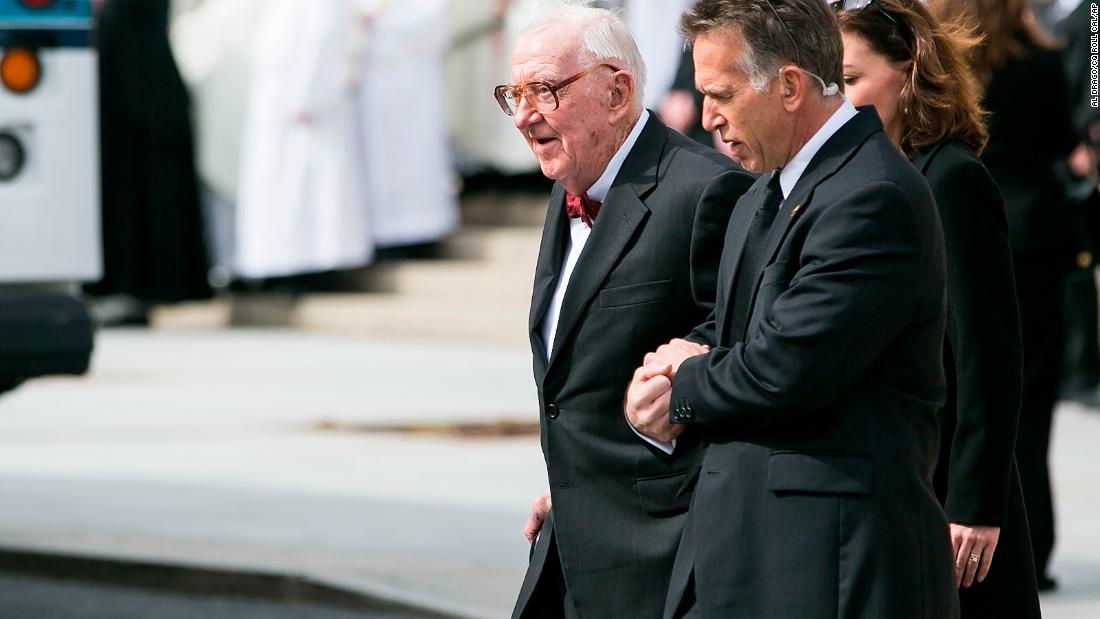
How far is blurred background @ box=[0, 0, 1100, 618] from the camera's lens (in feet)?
21.4

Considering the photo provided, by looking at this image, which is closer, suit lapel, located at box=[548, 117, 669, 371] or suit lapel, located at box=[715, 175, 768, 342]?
suit lapel, located at box=[715, 175, 768, 342]

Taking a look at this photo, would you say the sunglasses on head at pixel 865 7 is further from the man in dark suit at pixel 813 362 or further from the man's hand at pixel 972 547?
the man's hand at pixel 972 547

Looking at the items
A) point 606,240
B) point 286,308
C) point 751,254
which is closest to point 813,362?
point 751,254

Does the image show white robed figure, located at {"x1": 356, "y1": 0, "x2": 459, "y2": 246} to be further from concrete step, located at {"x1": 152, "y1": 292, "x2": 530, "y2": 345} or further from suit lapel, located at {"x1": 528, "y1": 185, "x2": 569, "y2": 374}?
suit lapel, located at {"x1": 528, "y1": 185, "x2": 569, "y2": 374}

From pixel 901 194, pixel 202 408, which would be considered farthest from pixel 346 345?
pixel 901 194

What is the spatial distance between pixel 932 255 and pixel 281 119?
1123cm

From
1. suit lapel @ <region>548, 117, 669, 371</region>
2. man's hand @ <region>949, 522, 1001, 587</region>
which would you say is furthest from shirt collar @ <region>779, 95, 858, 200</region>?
man's hand @ <region>949, 522, 1001, 587</region>

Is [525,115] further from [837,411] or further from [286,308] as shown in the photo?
[286,308]

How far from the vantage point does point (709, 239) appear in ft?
11.8

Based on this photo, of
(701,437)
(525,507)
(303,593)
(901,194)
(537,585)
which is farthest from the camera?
(525,507)

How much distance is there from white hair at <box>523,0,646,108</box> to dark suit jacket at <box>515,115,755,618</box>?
187 millimetres

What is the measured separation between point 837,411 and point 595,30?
2.95 feet

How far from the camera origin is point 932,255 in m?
3.08

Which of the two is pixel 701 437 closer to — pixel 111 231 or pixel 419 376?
pixel 419 376
